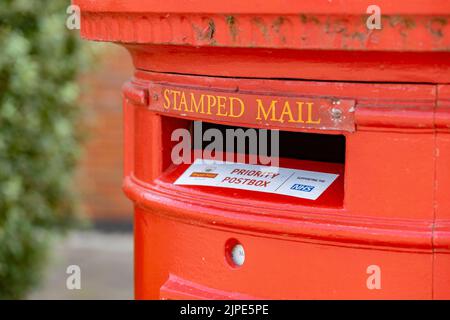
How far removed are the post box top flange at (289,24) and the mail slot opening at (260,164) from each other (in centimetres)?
34

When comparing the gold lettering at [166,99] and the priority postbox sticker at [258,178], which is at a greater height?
the gold lettering at [166,99]

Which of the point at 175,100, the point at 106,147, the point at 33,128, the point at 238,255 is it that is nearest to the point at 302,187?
the point at 238,255

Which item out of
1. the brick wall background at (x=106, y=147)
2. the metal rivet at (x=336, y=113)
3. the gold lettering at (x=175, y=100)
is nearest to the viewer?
the metal rivet at (x=336, y=113)

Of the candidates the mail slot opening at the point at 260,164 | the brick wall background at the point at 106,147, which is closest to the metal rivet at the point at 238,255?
the mail slot opening at the point at 260,164

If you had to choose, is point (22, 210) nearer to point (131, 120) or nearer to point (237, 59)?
point (131, 120)

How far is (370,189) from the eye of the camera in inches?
72.3

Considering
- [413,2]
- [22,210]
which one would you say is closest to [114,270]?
[22,210]

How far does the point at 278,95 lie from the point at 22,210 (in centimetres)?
307

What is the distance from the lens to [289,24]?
5.85 feet

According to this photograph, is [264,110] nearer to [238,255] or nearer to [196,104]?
[196,104]

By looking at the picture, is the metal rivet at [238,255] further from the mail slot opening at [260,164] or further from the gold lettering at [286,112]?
the gold lettering at [286,112]

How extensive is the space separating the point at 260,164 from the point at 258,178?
0.26ft

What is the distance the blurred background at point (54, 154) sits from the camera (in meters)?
4.36

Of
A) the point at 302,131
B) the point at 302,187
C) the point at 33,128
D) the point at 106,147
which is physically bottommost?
the point at 106,147
